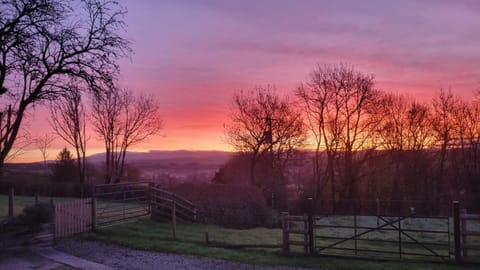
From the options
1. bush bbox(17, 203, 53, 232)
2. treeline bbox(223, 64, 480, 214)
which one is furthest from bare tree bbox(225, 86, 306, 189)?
bush bbox(17, 203, 53, 232)

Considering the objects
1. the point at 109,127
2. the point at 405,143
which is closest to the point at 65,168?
the point at 109,127

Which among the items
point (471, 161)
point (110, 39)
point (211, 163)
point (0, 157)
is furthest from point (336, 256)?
point (211, 163)

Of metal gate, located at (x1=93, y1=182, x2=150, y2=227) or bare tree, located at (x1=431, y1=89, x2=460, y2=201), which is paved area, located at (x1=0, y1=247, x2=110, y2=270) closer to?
metal gate, located at (x1=93, y1=182, x2=150, y2=227)

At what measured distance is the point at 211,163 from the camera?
50000mm

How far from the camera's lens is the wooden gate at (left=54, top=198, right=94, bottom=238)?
17.8 meters

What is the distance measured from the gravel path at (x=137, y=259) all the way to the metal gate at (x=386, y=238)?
3383 millimetres

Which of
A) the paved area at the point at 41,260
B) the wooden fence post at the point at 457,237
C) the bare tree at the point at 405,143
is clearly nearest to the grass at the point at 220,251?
the wooden fence post at the point at 457,237

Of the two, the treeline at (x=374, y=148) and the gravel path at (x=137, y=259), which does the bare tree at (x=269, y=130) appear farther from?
the gravel path at (x=137, y=259)

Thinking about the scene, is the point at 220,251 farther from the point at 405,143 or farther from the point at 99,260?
the point at 405,143

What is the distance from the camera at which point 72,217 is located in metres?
18.7

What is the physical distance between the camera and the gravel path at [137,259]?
1330 centimetres

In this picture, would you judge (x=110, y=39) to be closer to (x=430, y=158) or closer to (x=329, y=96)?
(x=329, y=96)

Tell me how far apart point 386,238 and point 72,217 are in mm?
14419

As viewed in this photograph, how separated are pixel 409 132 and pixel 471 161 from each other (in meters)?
5.69
